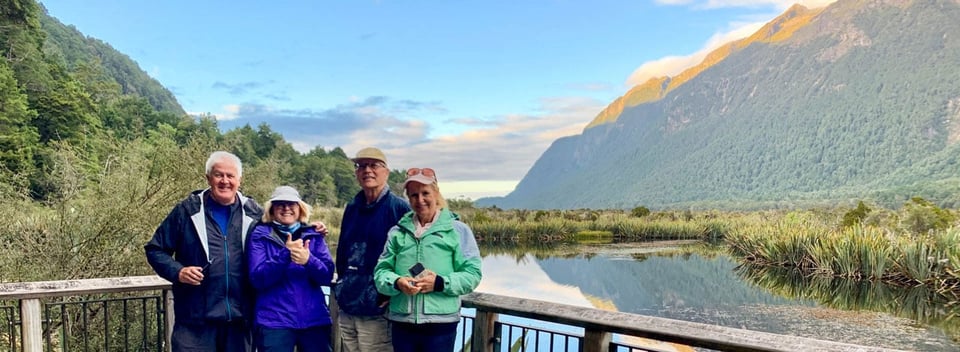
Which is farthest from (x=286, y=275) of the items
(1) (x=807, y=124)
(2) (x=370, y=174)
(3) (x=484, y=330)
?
(1) (x=807, y=124)

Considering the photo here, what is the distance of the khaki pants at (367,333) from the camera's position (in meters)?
2.47

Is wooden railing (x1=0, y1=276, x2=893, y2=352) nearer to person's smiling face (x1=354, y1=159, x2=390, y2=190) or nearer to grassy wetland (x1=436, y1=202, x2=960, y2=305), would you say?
person's smiling face (x1=354, y1=159, x2=390, y2=190)

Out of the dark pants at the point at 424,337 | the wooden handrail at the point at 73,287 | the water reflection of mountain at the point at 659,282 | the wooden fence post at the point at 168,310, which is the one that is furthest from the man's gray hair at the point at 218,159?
the water reflection of mountain at the point at 659,282

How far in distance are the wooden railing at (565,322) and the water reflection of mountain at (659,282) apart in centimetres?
1093

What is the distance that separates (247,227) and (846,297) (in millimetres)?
13645

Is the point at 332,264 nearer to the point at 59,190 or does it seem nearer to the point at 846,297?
the point at 59,190

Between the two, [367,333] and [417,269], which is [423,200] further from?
[367,333]

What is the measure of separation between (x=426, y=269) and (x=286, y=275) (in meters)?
0.65

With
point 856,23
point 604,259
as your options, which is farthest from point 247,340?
point 856,23

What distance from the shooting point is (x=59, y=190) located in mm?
6609

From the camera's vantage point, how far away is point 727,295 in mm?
13656

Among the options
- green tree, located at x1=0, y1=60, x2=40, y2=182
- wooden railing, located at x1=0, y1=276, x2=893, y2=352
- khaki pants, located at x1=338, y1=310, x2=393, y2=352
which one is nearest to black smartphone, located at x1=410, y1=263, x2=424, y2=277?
khaki pants, located at x1=338, y1=310, x2=393, y2=352

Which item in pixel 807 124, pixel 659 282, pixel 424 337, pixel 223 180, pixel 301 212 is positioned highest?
pixel 807 124

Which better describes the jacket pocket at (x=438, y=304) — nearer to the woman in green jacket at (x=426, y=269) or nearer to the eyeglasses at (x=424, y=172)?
the woman in green jacket at (x=426, y=269)
